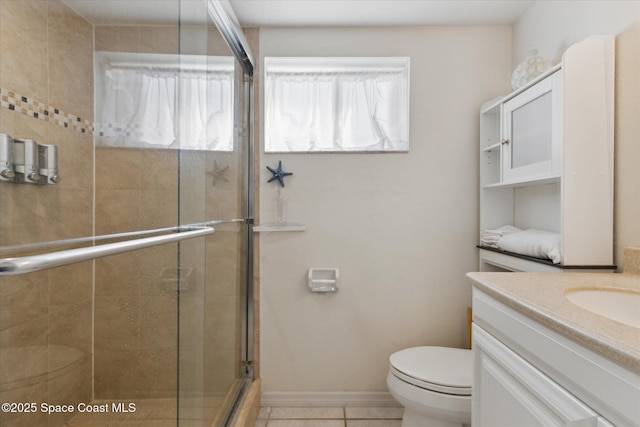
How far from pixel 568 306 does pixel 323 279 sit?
1.35 m

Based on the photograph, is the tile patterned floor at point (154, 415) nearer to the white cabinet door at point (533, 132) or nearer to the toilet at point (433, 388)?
the toilet at point (433, 388)

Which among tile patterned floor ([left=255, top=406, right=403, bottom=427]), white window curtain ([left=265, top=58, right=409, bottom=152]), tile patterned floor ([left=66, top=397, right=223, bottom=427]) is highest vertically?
white window curtain ([left=265, top=58, right=409, bottom=152])

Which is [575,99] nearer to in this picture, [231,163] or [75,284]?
[231,163]

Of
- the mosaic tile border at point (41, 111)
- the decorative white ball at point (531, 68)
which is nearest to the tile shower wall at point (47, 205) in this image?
the mosaic tile border at point (41, 111)

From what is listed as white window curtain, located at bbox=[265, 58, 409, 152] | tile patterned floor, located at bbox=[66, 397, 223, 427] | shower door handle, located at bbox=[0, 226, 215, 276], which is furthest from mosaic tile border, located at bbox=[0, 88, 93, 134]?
white window curtain, located at bbox=[265, 58, 409, 152]

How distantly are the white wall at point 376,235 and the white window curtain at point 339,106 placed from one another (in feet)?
0.24

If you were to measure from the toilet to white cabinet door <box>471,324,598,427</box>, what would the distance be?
0.27 m

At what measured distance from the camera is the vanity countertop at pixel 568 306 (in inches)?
23.1

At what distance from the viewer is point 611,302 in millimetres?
984

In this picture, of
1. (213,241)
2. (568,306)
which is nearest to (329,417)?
(213,241)

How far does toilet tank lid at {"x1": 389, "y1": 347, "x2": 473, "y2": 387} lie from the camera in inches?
57.9

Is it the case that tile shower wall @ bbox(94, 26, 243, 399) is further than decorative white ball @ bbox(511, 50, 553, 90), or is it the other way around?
decorative white ball @ bbox(511, 50, 553, 90)

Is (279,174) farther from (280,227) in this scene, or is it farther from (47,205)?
(47,205)

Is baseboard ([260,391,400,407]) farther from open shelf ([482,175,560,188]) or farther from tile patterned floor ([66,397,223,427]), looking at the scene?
open shelf ([482,175,560,188])
